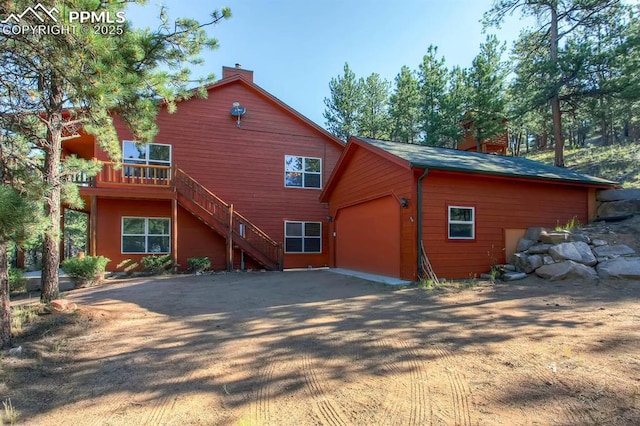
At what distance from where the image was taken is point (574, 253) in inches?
337

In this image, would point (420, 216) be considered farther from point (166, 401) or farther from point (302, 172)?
point (302, 172)

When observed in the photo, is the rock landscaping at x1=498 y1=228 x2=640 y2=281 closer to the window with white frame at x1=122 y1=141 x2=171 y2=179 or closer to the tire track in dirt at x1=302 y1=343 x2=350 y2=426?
the tire track in dirt at x1=302 y1=343 x2=350 y2=426

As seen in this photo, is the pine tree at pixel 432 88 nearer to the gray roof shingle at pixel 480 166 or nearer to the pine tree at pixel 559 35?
the pine tree at pixel 559 35

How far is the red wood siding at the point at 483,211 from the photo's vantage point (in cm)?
927

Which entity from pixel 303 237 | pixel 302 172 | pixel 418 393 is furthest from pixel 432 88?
pixel 418 393

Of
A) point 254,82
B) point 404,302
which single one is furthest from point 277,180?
point 404,302

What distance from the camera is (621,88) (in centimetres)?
1592

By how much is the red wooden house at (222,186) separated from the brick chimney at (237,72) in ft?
0.15

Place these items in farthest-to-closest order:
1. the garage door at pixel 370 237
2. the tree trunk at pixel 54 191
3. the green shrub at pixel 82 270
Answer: the garage door at pixel 370 237, the green shrub at pixel 82 270, the tree trunk at pixel 54 191

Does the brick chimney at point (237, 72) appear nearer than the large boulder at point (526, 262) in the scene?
No

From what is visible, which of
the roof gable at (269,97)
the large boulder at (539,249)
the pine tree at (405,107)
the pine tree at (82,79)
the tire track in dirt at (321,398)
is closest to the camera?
the tire track in dirt at (321,398)

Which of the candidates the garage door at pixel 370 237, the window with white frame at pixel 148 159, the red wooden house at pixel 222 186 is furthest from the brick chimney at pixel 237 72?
the garage door at pixel 370 237

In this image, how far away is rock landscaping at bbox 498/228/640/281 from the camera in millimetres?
7969

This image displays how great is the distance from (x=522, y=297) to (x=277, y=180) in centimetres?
1069
